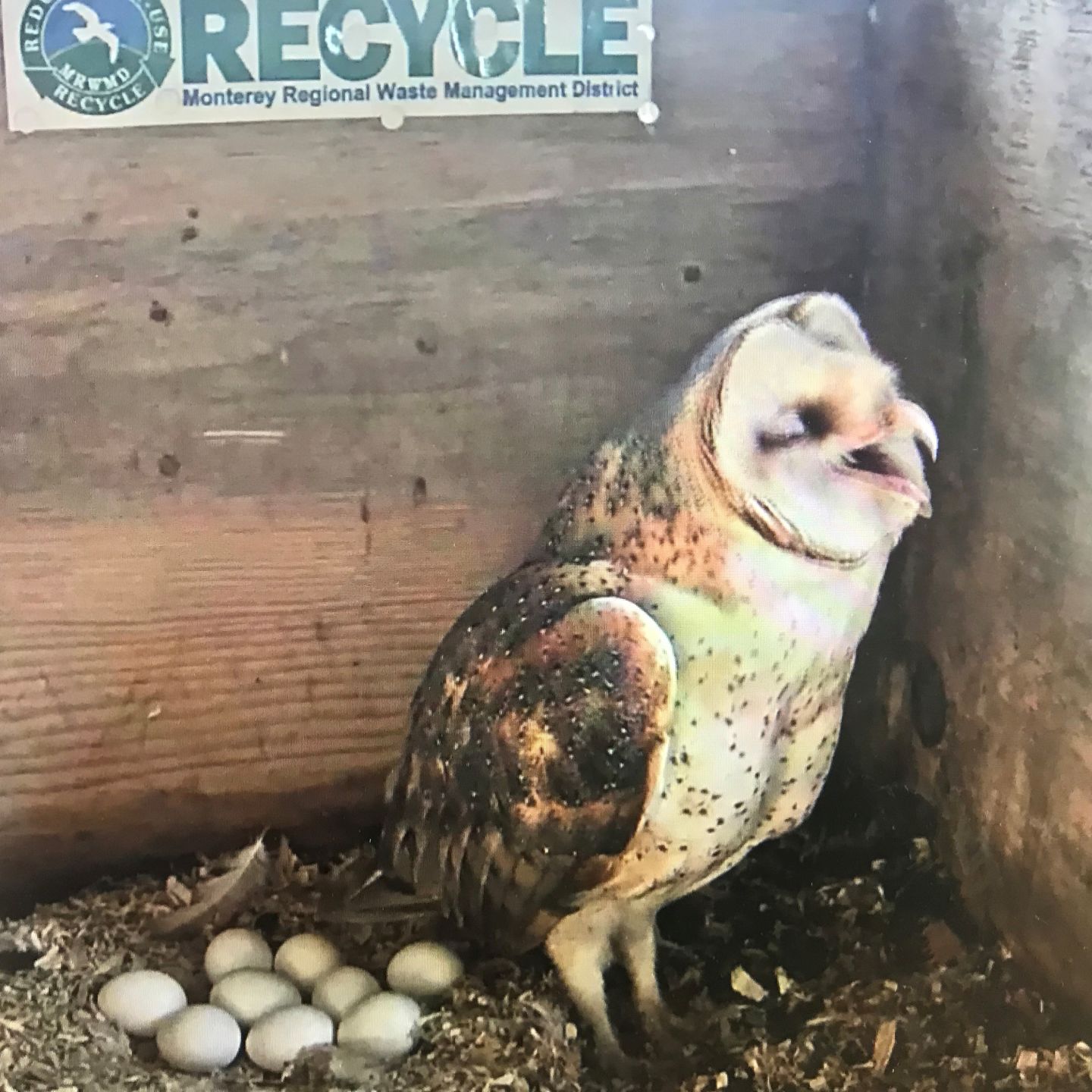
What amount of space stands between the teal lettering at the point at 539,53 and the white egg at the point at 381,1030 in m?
0.75

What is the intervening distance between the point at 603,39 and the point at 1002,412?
433 mm

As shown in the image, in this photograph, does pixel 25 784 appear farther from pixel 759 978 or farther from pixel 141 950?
pixel 759 978

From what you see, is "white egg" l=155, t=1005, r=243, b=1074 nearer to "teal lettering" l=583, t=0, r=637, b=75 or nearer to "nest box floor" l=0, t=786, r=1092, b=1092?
"nest box floor" l=0, t=786, r=1092, b=1092

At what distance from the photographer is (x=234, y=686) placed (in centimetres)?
122

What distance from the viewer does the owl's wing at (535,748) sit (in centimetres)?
91

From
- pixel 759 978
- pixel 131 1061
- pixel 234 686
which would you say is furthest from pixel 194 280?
pixel 759 978

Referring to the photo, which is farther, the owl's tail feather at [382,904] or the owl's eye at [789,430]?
the owl's tail feather at [382,904]

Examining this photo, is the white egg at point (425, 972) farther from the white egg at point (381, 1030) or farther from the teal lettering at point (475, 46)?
the teal lettering at point (475, 46)

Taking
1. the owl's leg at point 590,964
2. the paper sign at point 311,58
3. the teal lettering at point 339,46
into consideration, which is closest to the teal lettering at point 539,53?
the paper sign at point 311,58

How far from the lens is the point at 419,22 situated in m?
1.01

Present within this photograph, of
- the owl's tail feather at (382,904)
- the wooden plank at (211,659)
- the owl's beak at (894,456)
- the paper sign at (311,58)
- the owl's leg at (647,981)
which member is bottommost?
the owl's leg at (647,981)

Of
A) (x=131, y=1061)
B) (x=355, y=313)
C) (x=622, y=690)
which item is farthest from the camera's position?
(x=355, y=313)

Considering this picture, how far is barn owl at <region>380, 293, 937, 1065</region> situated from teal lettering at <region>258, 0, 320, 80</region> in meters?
0.39

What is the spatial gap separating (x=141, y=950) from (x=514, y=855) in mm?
415
